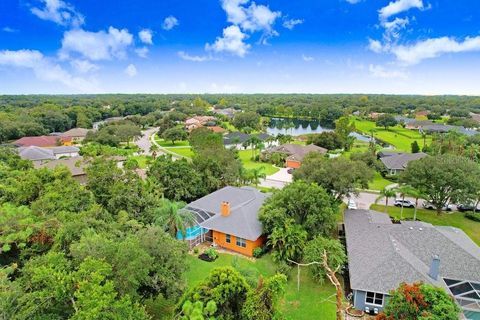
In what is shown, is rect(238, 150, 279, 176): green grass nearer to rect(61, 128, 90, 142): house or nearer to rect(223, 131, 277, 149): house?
rect(223, 131, 277, 149): house

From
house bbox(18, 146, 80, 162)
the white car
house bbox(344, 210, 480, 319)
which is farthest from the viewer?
house bbox(18, 146, 80, 162)

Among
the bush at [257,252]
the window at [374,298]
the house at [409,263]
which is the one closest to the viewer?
the house at [409,263]

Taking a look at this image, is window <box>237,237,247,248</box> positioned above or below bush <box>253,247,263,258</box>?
above

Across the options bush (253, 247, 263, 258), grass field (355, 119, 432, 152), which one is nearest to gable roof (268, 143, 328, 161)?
grass field (355, 119, 432, 152)

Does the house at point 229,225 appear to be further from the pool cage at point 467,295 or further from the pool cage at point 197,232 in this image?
the pool cage at point 467,295

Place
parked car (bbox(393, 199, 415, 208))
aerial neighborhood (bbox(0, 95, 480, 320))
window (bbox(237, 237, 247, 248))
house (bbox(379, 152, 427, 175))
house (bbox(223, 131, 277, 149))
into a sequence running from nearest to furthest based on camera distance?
aerial neighborhood (bbox(0, 95, 480, 320)) → window (bbox(237, 237, 247, 248)) → parked car (bbox(393, 199, 415, 208)) → house (bbox(379, 152, 427, 175)) → house (bbox(223, 131, 277, 149))

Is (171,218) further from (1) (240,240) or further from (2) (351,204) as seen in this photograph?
(2) (351,204)

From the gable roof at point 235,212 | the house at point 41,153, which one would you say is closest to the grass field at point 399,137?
the gable roof at point 235,212
